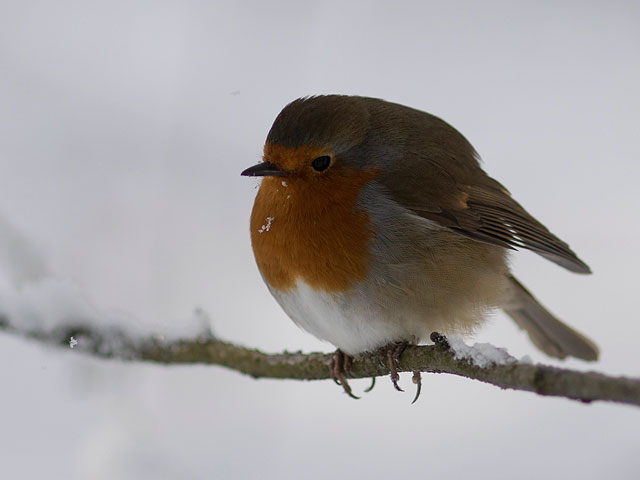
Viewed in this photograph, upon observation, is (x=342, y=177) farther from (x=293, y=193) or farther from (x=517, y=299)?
(x=517, y=299)

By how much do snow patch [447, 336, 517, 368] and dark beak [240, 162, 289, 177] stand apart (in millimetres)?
1043

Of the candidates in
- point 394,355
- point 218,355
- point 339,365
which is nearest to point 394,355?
point 394,355

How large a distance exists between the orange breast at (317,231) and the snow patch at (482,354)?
726 mm

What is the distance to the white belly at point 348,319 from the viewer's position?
2873 millimetres

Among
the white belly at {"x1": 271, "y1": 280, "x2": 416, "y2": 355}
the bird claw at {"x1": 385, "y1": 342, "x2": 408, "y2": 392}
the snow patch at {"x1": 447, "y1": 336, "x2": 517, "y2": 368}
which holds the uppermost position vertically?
the white belly at {"x1": 271, "y1": 280, "x2": 416, "y2": 355}

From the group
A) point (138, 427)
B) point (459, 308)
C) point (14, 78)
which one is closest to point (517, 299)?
point (459, 308)

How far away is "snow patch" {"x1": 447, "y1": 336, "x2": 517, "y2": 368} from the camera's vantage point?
1.98 meters

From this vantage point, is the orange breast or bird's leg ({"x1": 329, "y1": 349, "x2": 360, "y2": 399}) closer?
the orange breast

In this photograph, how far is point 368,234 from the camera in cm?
292

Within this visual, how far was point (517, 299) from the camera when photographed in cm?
397

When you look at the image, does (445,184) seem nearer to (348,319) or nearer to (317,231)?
(317,231)

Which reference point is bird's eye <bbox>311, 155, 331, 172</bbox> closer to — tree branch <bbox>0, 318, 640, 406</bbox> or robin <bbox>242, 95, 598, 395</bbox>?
robin <bbox>242, 95, 598, 395</bbox>

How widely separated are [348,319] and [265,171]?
0.69m

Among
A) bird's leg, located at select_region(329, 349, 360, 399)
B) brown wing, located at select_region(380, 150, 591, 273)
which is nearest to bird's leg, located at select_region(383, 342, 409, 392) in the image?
bird's leg, located at select_region(329, 349, 360, 399)
